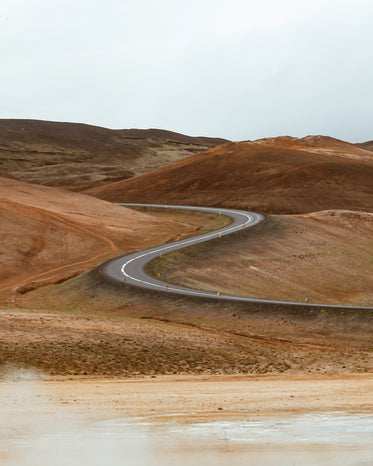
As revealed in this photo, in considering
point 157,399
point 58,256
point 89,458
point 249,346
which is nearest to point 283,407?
point 157,399

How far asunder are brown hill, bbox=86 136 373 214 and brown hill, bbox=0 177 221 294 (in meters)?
26.1

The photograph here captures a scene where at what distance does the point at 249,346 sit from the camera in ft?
88.6

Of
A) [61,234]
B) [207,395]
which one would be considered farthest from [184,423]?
[61,234]

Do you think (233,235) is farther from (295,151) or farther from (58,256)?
(295,151)

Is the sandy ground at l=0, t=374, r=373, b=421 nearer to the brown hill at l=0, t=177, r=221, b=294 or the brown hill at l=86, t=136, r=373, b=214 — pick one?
the brown hill at l=0, t=177, r=221, b=294

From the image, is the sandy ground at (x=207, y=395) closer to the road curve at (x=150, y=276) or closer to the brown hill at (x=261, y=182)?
the road curve at (x=150, y=276)

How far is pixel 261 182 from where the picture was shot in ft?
392

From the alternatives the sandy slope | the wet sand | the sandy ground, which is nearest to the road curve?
the sandy slope

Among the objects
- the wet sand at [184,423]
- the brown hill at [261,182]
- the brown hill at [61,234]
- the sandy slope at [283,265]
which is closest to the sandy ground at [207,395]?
the wet sand at [184,423]

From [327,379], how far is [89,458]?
11.9 m

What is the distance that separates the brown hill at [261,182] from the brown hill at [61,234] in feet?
85.5

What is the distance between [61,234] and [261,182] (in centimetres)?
6227

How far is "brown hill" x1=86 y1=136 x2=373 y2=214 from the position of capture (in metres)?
110

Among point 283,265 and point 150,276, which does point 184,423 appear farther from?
point 283,265
